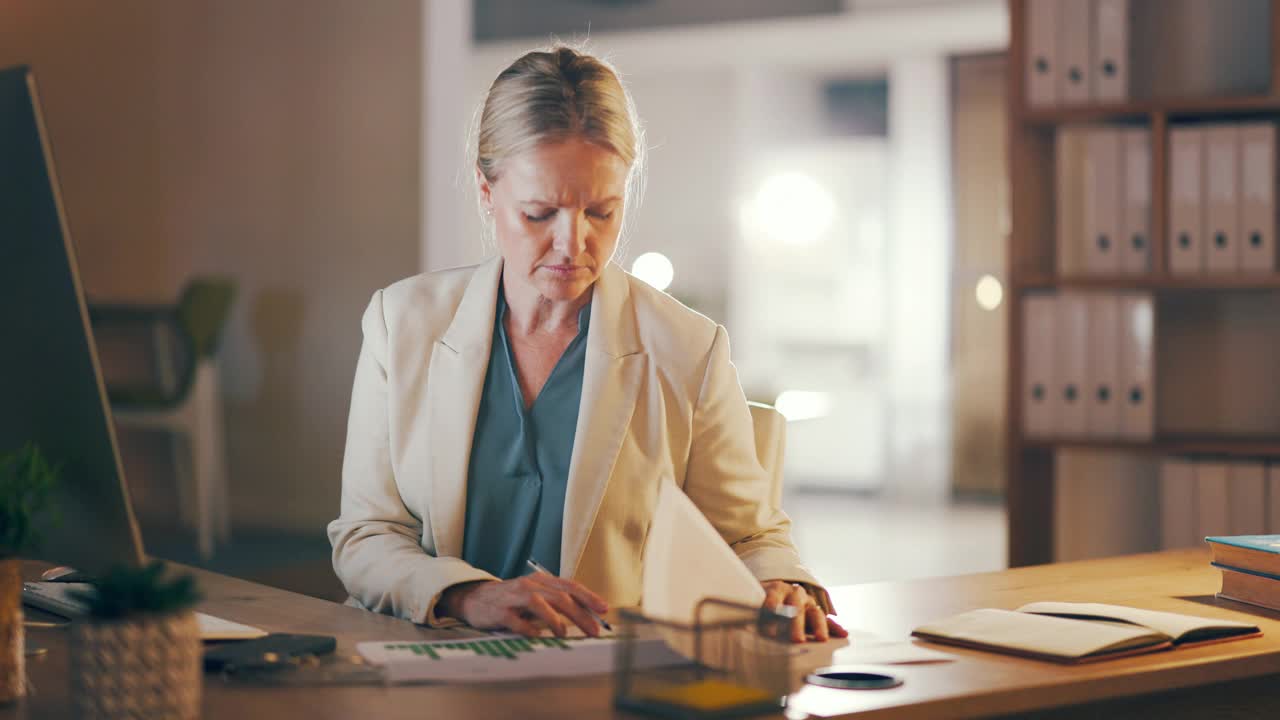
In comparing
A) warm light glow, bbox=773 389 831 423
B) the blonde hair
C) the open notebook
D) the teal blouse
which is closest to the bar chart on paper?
the open notebook

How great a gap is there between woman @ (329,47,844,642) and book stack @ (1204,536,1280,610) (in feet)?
1.71

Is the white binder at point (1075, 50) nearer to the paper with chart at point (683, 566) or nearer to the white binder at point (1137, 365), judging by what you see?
the white binder at point (1137, 365)

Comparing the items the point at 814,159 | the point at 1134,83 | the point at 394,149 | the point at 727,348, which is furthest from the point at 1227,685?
the point at 814,159

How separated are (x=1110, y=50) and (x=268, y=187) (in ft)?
11.4

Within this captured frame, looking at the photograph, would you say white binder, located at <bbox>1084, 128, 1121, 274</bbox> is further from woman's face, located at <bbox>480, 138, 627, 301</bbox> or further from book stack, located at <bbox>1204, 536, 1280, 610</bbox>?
woman's face, located at <bbox>480, 138, 627, 301</bbox>

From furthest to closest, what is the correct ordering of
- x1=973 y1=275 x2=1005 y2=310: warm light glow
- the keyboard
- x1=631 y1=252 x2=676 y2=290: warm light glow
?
x1=631 y1=252 x2=676 y2=290: warm light glow
x1=973 y1=275 x2=1005 y2=310: warm light glow
the keyboard

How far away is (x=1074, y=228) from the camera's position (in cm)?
341

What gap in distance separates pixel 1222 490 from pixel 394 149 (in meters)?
3.54

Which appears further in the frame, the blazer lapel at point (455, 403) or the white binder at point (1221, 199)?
the white binder at point (1221, 199)

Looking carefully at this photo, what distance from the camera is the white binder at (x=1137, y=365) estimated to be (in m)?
3.28

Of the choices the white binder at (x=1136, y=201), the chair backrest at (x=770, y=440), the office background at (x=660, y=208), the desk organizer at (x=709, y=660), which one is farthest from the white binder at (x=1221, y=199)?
the desk organizer at (x=709, y=660)

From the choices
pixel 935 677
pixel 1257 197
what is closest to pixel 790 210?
pixel 1257 197

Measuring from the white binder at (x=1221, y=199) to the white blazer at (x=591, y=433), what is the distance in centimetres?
192

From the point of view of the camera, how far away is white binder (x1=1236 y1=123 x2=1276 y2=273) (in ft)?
10.4
